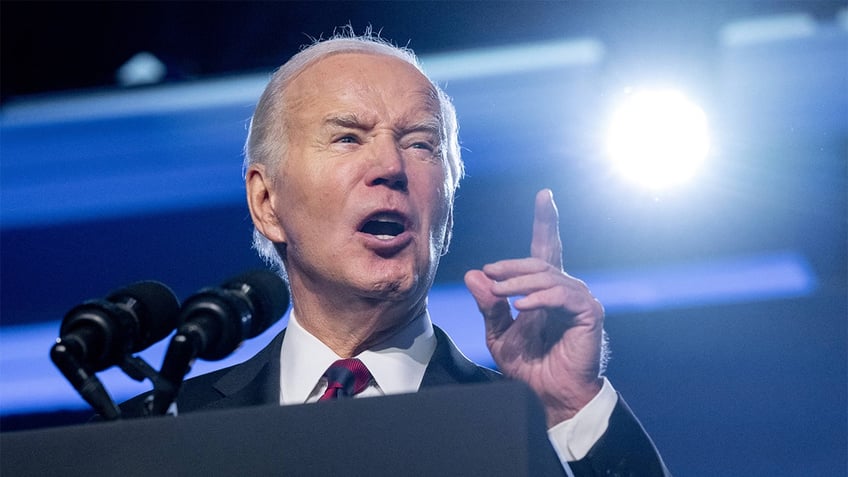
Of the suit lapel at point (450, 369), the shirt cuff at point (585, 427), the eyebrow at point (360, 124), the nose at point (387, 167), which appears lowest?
the shirt cuff at point (585, 427)

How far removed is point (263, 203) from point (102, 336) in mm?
810

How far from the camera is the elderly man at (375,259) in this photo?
1.72 metres

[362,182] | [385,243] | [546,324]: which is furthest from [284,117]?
[546,324]

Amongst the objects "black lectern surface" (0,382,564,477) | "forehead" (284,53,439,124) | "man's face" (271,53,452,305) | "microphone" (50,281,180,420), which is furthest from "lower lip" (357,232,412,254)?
"black lectern surface" (0,382,564,477)

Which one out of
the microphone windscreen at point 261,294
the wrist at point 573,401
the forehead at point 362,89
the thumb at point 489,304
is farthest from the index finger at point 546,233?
the microphone windscreen at point 261,294

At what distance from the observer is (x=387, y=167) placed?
6.21 feet

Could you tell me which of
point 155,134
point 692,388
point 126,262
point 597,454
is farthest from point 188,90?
point 597,454

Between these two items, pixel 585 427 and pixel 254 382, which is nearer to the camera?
pixel 585 427

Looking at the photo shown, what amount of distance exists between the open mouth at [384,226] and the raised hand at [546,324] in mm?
208

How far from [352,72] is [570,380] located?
766 millimetres

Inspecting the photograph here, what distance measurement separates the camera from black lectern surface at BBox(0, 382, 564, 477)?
103 centimetres

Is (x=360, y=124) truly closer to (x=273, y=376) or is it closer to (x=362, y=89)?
(x=362, y=89)

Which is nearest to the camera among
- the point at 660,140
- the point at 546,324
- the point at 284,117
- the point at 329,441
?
the point at 329,441

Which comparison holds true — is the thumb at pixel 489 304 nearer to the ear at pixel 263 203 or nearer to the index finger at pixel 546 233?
the index finger at pixel 546 233
